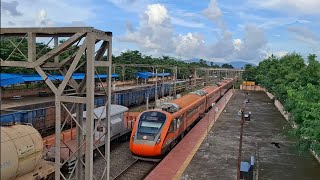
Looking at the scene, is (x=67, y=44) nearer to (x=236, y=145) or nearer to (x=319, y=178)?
(x=319, y=178)

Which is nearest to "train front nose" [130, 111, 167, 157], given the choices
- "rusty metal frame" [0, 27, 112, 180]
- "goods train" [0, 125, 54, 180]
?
"goods train" [0, 125, 54, 180]

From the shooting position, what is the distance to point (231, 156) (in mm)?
19656

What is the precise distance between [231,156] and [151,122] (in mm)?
4812

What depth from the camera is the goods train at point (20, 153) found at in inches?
370

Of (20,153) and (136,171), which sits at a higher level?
(20,153)

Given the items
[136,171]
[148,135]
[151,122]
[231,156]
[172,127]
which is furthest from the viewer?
[172,127]

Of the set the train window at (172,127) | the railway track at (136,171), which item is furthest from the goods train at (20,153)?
the train window at (172,127)

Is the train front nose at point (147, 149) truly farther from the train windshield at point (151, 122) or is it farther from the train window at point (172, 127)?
the train window at point (172, 127)

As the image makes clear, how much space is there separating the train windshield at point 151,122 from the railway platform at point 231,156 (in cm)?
163

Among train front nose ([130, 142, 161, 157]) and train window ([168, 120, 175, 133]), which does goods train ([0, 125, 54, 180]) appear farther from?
train window ([168, 120, 175, 133])

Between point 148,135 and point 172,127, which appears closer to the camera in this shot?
point 148,135

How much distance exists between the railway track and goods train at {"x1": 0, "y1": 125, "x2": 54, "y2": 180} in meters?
5.47

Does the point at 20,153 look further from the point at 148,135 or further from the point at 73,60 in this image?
the point at 148,135

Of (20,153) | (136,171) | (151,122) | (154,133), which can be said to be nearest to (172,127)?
(151,122)
